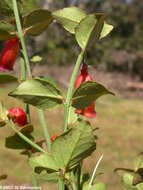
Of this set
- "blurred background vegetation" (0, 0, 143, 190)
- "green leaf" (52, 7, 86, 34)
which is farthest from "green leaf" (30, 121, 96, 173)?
"blurred background vegetation" (0, 0, 143, 190)

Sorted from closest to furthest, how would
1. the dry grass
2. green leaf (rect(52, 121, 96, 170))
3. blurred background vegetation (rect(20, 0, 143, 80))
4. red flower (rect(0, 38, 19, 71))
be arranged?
green leaf (rect(52, 121, 96, 170)) → red flower (rect(0, 38, 19, 71)) → the dry grass → blurred background vegetation (rect(20, 0, 143, 80))

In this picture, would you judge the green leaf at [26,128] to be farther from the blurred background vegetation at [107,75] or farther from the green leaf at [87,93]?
the blurred background vegetation at [107,75]

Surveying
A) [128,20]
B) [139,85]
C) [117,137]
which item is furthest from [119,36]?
[117,137]

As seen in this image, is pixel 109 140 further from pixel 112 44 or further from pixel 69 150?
pixel 112 44

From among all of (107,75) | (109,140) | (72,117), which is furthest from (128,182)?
(107,75)

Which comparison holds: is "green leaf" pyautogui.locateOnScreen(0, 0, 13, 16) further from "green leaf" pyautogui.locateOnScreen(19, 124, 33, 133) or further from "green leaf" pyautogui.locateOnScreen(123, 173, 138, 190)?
"green leaf" pyautogui.locateOnScreen(123, 173, 138, 190)

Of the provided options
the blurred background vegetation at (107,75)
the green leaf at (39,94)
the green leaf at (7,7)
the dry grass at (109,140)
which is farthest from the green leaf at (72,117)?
the dry grass at (109,140)
